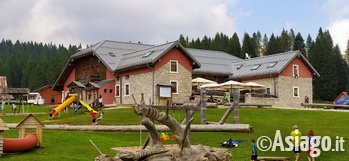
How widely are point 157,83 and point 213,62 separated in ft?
43.7

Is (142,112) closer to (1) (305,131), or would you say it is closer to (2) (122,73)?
(1) (305,131)

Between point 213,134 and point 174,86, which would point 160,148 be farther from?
point 174,86

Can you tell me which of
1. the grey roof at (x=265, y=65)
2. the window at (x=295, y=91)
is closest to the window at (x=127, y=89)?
the grey roof at (x=265, y=65)

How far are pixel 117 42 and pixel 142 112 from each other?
161 ft

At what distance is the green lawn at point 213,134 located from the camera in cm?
1973

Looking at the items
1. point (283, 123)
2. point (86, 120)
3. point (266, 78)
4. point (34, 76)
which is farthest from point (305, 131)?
point (34, 76)

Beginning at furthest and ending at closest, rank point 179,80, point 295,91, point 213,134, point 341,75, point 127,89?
point 341,75 < point 295,91 < point 127,89 < point 179,80 < point 213,134

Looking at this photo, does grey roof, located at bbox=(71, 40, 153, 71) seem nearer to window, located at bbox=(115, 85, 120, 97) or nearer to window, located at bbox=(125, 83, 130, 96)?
window, located at bbox=(115, 85, 120, 97)

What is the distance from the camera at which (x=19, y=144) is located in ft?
66.3

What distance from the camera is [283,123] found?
98.8 feet

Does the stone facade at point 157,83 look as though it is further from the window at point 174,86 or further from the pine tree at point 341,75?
the pine tree at point 341,75

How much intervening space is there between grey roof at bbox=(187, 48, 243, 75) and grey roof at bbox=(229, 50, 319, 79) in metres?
1.06

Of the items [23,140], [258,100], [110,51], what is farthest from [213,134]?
[110,51]

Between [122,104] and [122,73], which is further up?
[122,73]
